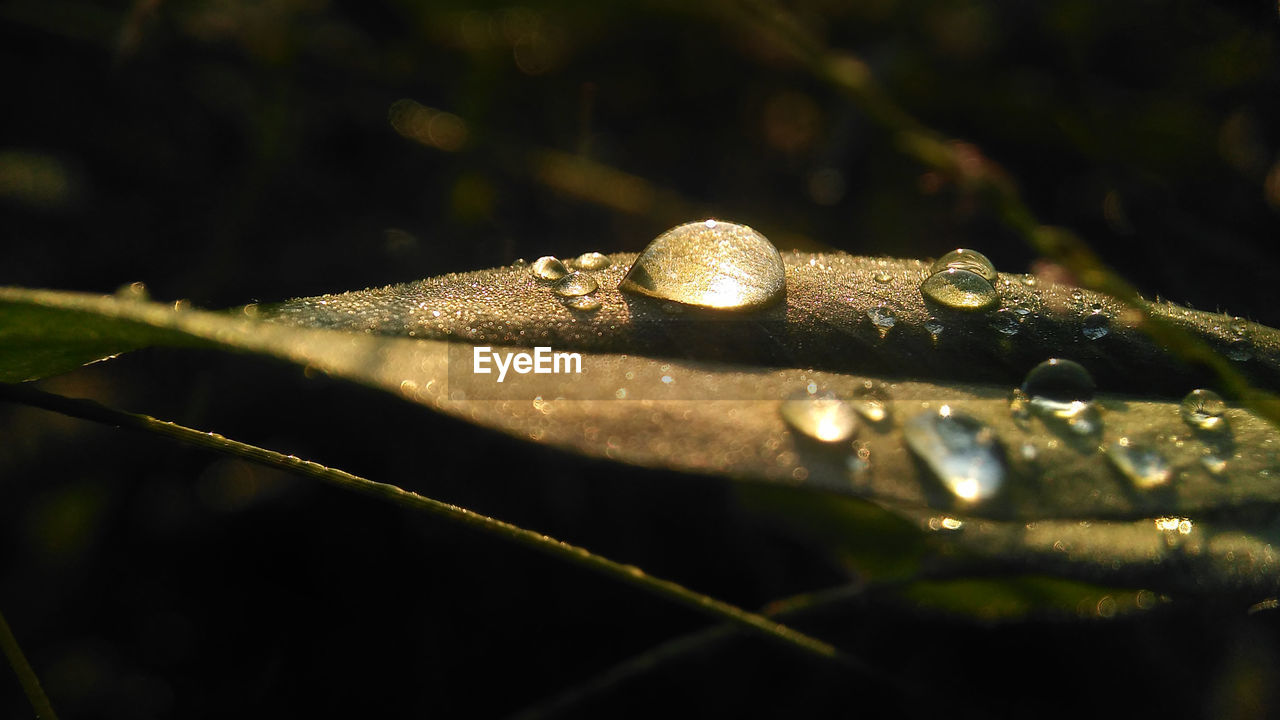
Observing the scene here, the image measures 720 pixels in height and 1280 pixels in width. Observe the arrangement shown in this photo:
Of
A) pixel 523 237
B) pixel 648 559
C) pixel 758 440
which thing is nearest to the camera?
pixel 758 440

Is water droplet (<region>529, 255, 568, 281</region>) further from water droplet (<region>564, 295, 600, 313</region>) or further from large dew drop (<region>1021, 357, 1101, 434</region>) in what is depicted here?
large dew drop (<region>1021, 357, 1101, 434</region>)

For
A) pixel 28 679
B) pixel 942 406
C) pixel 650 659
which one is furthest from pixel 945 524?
pixel 28 679

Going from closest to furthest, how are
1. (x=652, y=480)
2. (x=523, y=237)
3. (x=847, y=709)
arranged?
1. (x=847, y=709)
2. (x=652, y=480)
3. (x=523, y=237)

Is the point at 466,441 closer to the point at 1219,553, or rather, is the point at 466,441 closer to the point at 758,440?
the point at 758,440

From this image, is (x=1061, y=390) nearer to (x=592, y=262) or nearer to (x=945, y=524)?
(x=945, y=524)

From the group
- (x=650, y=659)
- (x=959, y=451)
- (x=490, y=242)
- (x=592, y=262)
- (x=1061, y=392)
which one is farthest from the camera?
(x=490, y=242)

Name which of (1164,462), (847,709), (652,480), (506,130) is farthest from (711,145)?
(1164,462)

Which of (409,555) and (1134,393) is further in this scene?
(409,555)
